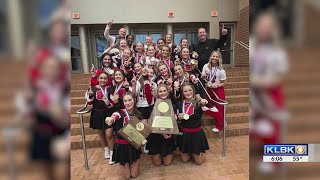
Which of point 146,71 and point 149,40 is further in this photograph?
point 149,40

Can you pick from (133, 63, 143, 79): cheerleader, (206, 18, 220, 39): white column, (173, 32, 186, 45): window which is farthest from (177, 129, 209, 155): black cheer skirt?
(173, 32, 186, 45): window

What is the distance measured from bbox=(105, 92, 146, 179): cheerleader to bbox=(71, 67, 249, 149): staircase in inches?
31.4

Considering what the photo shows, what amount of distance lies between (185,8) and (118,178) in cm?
422

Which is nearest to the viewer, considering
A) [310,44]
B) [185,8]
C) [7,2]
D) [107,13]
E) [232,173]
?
[7,2]

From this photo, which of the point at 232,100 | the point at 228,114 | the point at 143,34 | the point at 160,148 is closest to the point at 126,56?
the point at 160,148

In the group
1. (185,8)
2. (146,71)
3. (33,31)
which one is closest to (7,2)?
(33,31)

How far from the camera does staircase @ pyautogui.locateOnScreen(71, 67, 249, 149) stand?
9.58ft

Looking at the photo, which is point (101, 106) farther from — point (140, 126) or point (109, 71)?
point (140, 126)

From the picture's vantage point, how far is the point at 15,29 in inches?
14.0

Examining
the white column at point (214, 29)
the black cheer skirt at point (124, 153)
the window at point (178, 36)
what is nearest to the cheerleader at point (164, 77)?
A: the black cheer skirt at point (124, 153)

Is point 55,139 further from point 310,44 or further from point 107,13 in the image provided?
point 107,13

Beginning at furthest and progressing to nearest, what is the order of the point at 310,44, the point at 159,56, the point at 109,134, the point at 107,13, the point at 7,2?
the point at 107,13, the point at 159,56, the point at 109,134, the point at 310,44, the point at 7,2

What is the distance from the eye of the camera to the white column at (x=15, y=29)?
0.35m

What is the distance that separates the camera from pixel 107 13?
4.91 meters
